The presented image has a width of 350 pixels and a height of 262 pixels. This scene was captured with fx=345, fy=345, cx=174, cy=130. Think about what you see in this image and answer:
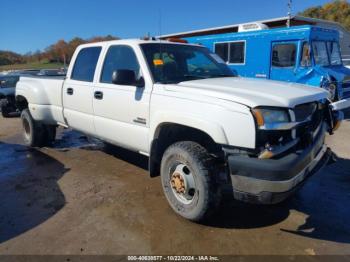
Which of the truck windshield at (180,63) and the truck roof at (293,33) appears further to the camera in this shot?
the truck roof at (293,33)

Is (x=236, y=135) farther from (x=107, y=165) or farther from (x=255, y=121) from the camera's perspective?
(x=107, y=165)

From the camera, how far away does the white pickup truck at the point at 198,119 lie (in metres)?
3.01

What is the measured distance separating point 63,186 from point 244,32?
8257 millimetres

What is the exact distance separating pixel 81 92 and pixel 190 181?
2.43 m

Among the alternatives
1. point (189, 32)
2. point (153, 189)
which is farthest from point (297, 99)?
point (189, 32)

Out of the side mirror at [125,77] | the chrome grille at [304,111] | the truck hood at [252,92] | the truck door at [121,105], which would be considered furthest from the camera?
the truck door at [121,105]

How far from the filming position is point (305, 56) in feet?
31.2

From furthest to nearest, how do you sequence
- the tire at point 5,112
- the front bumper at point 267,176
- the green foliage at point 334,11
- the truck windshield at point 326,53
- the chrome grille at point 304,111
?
the green foliage at point 334,11 < the tire at point 5,112 < the truck windshield at point 326,53 < the chrome grille at point 304,111 < the front bumper at point 267,176

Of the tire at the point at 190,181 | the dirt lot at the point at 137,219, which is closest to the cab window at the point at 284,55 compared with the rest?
the dirt lot at the point at 137,219

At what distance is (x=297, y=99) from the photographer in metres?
3.21

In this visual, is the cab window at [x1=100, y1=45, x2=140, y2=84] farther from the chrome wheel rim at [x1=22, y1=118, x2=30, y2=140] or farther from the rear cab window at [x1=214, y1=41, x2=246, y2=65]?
the rear cab window at [x1=214, y1=41, x2=246, y2=65]

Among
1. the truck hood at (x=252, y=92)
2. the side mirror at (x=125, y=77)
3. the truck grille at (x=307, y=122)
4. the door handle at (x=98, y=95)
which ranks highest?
the side mirror at (x=125, y=77)

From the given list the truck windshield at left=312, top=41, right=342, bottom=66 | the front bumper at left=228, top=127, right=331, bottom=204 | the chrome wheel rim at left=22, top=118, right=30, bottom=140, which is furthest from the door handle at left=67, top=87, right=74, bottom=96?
the truck windshield at left=312, top=41, right=342, bottom=66

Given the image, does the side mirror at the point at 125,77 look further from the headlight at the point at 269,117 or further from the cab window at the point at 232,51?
the cab window at the point at 232,51
